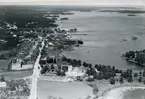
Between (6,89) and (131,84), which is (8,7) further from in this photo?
(131,84)

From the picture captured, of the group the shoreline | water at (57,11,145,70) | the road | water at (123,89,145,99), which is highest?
water at (57,11,145,70)

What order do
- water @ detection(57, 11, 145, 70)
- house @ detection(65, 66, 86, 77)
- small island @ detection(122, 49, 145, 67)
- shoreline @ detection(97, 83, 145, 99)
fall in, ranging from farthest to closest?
water @ detection(57, 11, 145, 70), small island @ detection(122, 49, 145, 67), house @ detection(65, 66, 86, 77), shoreline @ detection(97, 83, 145, 99)

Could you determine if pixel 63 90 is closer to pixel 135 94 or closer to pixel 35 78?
pixel 35 78

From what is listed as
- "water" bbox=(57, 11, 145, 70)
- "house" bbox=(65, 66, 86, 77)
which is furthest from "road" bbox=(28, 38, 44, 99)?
"water" bbox=(57, 11, 145, 70)

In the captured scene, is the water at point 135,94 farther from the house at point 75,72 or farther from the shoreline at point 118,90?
the house at point 75,72

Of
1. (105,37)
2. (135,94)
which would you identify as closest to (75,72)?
(135,94)

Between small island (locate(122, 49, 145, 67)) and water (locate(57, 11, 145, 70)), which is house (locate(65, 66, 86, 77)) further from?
small island (locate(122, 49, 145, 67))

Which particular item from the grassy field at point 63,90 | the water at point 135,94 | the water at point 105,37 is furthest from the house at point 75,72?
the water at point 135,94
